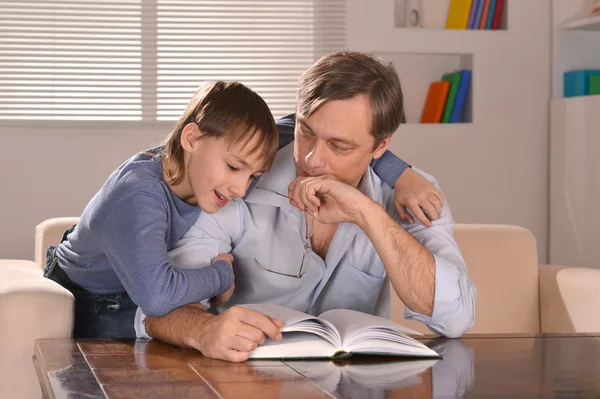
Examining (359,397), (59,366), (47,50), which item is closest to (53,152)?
(47,50)

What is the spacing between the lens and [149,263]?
1531mm

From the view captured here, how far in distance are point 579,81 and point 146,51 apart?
217cm

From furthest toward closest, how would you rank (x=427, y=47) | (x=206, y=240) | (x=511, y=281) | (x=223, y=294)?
(x=427, y=47)
(x=511, y=281)
(x=206, y=240)
(x=223, y=294)

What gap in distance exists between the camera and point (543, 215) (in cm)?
468

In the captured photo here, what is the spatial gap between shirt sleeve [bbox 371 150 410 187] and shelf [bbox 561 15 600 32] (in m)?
2.65

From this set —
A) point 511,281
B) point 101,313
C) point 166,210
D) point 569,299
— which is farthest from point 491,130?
point 166,210

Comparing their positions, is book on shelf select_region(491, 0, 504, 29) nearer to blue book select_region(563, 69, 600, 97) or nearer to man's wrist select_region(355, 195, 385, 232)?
blue book select_region(563, 69, 600, 97)

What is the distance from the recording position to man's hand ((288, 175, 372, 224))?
1.75m

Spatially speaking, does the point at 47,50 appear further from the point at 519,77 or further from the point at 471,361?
the point at 471,361

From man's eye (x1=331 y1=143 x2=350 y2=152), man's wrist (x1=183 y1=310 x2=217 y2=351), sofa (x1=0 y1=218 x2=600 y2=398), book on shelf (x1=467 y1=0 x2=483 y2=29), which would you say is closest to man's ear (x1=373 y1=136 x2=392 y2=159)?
man's eye (x1=331 y1=143 x2=350 y2=152)

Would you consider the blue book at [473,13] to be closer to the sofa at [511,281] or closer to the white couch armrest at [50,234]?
the sofa at [511,281]

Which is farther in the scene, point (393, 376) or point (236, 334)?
point (236, 334)

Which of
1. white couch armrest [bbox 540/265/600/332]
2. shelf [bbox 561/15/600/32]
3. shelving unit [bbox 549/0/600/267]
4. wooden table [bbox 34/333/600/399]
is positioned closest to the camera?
wooden table [bbox 34/333/600/399]

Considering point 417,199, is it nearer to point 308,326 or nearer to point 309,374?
point 308,326
